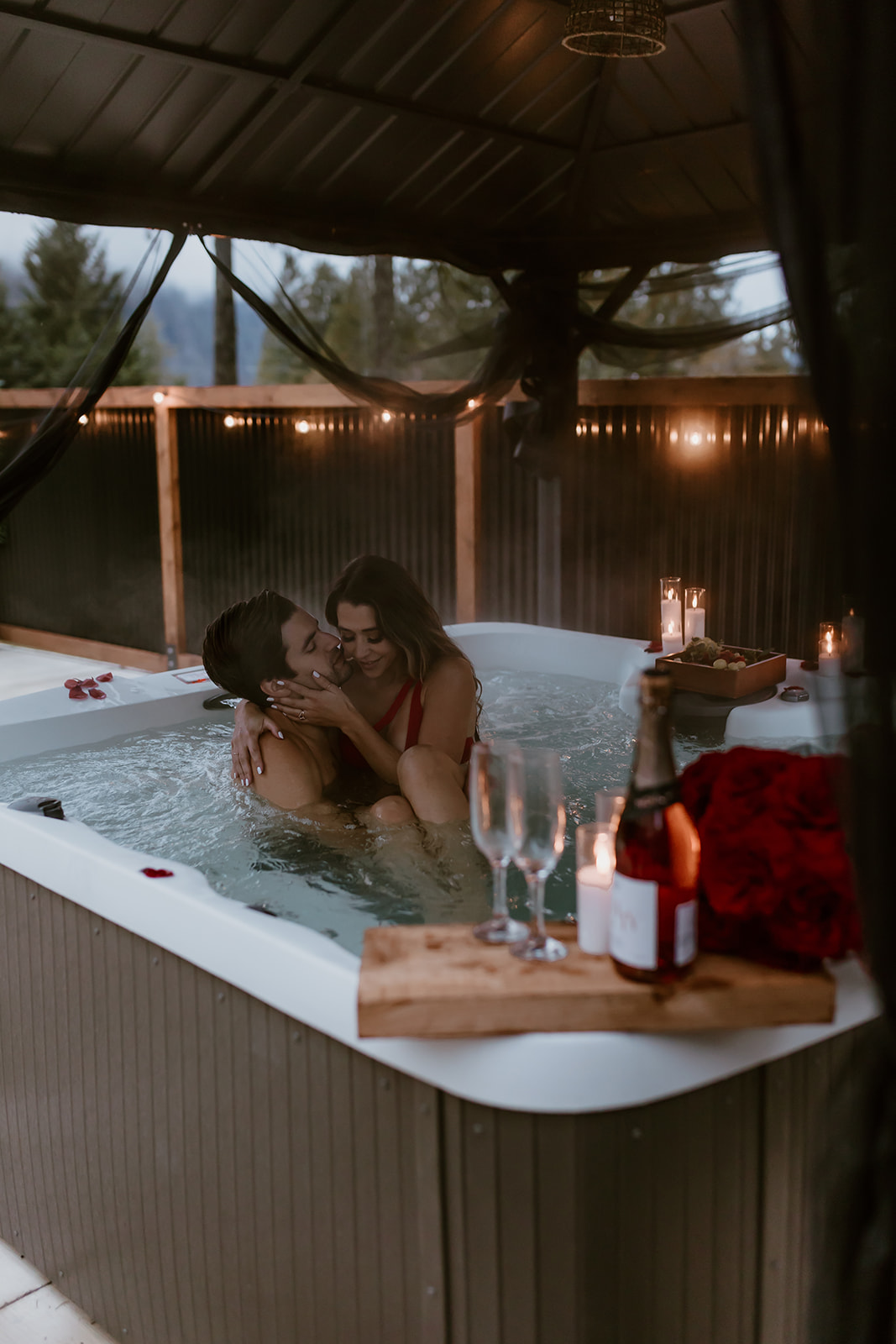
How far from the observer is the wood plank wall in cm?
114

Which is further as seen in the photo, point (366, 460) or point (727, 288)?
point (366, 460)

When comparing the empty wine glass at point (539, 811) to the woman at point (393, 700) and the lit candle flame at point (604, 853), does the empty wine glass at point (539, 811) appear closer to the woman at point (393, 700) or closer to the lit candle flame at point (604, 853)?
the lit candle flame at point (604, 853)

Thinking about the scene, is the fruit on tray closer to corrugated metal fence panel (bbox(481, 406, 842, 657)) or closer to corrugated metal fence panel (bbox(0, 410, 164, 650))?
corrugated metal fence panel (bbox(481, 406, 842, 657))

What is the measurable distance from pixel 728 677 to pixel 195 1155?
2218 mm

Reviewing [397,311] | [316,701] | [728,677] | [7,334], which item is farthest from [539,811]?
[397,311]

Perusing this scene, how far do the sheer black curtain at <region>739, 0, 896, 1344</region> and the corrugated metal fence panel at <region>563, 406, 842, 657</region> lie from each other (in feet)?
12.7

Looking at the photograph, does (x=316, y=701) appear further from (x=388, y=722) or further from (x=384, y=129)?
(x=384, y=129)

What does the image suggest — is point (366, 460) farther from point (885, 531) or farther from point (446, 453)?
point (885, 531)

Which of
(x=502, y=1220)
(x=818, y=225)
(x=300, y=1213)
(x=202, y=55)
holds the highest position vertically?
(x=202, y=55)

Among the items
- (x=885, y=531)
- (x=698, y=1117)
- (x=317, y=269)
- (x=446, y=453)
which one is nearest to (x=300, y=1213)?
(x=698, y=1117)

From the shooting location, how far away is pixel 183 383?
6.67m

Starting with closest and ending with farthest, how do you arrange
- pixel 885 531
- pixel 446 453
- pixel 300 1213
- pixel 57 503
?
pixel 885 531 < pixel 300 1213 < pixel 446 453 < pixel 57 503

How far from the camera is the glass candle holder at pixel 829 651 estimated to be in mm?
870

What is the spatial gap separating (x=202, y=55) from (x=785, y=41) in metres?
2.29
